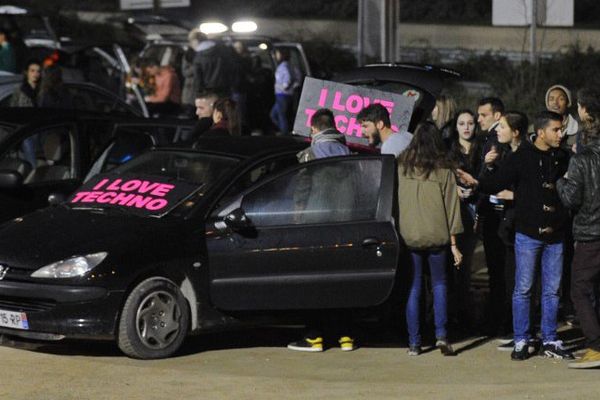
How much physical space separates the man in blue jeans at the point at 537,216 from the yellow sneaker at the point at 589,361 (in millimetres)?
314

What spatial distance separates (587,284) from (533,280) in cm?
40

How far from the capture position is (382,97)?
40.5 feet

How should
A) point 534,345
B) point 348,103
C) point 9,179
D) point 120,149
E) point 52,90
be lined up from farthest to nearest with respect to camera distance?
point 52,90
point 120,149
point 348,103
point 9,179
point 534,345

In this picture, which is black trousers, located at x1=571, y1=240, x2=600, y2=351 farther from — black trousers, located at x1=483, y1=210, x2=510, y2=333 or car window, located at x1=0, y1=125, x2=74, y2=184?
car window, located at x1=0, y1=125, x2=74, y2=184

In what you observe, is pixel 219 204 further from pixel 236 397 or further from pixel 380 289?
pixel 236 397

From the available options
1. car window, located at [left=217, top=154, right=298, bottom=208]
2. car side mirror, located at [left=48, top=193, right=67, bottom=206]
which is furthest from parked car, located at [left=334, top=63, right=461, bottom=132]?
car side mirror, located at [left=48, top=193, right=67, bottom=206]

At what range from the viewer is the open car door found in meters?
10.2

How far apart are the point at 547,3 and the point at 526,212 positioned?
925 centimetres

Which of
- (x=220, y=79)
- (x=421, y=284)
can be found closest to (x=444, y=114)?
(x=421, y=284)

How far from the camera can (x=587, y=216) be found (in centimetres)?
995

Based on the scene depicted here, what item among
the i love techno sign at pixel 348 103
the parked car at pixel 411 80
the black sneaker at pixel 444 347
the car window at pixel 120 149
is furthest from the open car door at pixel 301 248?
the car window at pixel 120 149

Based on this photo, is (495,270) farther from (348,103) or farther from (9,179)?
(9,179)

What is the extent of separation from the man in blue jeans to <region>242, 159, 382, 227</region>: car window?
30.8 inches

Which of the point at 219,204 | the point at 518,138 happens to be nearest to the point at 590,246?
the point at 518,138
